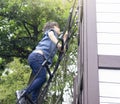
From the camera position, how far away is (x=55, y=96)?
15750 mm

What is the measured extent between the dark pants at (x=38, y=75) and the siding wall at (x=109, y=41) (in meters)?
1.61

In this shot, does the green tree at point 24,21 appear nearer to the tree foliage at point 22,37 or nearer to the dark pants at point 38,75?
the tree foliage at point 22,37

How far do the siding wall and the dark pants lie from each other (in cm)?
161

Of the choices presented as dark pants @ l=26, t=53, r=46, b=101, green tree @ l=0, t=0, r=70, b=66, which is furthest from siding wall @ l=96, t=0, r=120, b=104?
green tree @ l=0, t=0, r=70, b=66

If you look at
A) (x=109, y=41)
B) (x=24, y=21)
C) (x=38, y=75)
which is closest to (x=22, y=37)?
(x=24, y=21)

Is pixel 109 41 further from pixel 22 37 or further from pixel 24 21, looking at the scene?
pixel 22 37

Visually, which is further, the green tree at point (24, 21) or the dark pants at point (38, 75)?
the green tree at point (24, 21)

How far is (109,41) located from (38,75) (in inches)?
71.3

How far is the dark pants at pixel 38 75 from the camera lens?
5.50 m

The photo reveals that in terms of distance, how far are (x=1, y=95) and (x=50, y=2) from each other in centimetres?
475

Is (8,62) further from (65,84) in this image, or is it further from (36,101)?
(36,101)

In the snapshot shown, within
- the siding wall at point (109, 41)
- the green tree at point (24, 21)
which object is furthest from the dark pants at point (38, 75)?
the green tree at point (24, 21)

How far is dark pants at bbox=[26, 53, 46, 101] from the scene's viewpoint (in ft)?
18.1

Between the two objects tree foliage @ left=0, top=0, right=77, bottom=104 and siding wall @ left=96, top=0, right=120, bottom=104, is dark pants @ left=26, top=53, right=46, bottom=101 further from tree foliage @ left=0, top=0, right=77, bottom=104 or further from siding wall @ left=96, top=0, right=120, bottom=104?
tree foliage @ left=0, top=0, right=77, bottom=104
